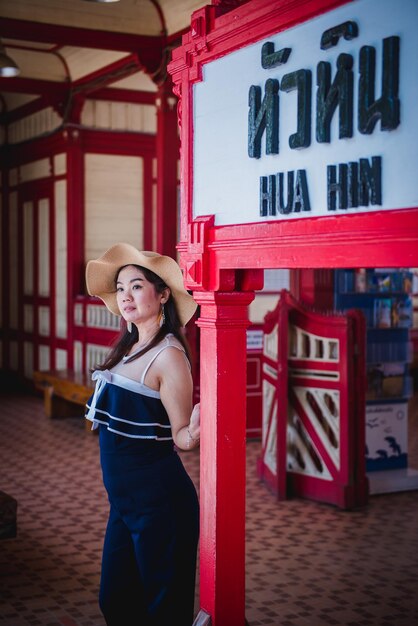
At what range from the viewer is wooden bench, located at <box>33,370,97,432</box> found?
361 inches

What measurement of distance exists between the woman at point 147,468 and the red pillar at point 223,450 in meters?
0.09

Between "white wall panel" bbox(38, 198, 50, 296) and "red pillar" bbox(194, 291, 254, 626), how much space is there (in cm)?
855

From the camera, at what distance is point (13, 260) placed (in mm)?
12328

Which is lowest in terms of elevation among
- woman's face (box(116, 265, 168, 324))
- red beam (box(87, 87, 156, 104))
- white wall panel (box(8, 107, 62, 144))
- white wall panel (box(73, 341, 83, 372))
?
white wall panel (box(73, 341, 83, 372))

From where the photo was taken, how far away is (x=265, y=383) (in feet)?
22.4

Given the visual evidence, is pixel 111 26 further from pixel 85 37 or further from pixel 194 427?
pixel 194 427

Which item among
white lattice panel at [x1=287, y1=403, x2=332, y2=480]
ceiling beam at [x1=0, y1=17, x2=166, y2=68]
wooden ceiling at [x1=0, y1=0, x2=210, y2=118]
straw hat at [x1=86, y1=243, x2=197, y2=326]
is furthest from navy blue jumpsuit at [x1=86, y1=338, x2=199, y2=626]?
ceiling beam at [x1=0, y1=17, x2=166, y2=68]

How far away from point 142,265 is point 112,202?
25.0 ft

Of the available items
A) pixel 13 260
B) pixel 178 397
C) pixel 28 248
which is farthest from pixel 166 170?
pixel 178 397

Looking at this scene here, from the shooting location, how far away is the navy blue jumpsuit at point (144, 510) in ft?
10.2

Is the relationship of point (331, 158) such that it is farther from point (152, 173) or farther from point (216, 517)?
point (152, 173)

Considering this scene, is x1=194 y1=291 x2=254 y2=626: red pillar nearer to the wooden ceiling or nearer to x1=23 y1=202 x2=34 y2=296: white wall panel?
the wooden ceiling

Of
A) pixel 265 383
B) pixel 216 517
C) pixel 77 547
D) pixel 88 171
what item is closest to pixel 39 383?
pixel 88 171

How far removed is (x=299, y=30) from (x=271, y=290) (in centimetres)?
700
